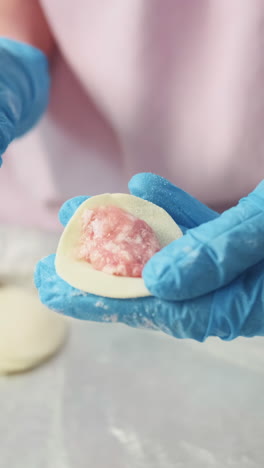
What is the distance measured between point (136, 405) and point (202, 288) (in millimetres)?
385

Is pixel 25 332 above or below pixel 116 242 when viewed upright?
below

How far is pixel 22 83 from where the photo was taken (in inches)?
45.9

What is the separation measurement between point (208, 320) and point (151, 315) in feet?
0.27

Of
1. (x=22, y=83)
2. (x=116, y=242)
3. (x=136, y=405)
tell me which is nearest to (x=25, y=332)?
(x=136, y=405)

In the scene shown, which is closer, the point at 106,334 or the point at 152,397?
the point at 152,397

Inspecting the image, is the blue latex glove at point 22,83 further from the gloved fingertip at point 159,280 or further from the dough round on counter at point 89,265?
the gloved fingertip at point 159,280

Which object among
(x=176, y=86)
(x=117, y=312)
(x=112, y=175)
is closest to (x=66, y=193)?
(x=112, y=175)

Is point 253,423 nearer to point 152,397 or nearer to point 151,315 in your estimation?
point 152,397

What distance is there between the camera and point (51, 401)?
95cm

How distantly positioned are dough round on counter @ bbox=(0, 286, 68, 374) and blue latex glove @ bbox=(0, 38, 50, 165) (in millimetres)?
390

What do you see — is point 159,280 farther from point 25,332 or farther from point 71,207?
point 25,332

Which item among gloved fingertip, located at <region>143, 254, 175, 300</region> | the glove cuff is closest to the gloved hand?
gloved fingertip, located at <region>143, 254, 175, 300</region>

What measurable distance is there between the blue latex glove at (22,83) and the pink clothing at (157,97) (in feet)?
0.22

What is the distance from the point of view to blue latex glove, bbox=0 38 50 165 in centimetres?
105
